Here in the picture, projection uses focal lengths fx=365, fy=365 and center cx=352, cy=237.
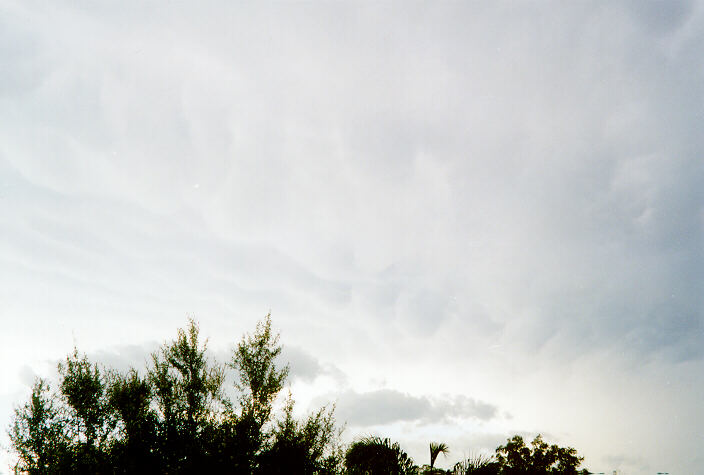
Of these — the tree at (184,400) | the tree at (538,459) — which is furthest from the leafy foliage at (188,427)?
the tree at (538,459)

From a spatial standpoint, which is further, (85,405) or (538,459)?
(538,459)

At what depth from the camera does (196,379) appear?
22.0m

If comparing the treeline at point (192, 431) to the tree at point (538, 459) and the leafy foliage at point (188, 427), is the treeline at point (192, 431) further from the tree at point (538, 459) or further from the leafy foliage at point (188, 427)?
the tree at point (538, 459)

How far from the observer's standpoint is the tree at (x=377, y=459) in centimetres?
2360

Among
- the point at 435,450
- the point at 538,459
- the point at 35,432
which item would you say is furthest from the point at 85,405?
the point at 538,459

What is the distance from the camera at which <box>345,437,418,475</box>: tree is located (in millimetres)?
23597

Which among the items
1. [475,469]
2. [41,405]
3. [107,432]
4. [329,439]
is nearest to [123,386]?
[107,432]

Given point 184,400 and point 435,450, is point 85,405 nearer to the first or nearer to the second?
point 184,400

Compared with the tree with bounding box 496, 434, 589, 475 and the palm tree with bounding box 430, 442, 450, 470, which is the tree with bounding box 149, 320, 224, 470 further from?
the tree with bounding box 496, 434, 589, 475

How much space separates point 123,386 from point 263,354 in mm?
8304

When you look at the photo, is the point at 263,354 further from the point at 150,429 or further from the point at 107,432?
the point at 107,432

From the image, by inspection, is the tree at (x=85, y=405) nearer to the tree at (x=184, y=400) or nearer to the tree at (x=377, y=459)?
the tree at (x=184, y=400)

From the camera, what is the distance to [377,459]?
25375 millimetres

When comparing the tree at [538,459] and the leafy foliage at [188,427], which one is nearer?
the leafy foliage at [188,427]
